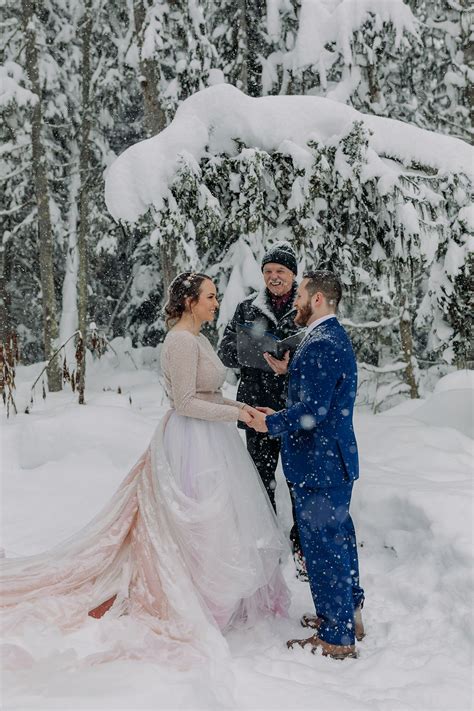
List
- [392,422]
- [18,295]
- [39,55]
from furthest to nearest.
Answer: [18,295] < [39,55] < [392,422]

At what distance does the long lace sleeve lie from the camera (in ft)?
11.6

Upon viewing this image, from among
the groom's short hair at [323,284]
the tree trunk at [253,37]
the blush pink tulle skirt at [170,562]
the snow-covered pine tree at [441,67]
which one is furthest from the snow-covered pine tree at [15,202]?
the groom's short hair at [323,284]

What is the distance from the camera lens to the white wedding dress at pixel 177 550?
3268 mm

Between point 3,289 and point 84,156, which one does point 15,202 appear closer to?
point 84,156

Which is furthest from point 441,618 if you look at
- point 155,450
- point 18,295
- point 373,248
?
point 18,295

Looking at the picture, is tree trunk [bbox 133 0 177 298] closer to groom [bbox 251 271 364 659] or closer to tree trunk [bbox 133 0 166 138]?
tree trunk [bbox 133 0 166 138]

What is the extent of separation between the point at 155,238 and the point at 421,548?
12.7 ft

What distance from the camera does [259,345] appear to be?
4172 mm

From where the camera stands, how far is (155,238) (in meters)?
5.90

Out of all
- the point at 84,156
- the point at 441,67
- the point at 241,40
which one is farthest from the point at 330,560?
the point at 84,156

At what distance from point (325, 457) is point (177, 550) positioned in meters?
1.07

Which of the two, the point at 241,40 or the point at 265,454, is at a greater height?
the point at 241,40

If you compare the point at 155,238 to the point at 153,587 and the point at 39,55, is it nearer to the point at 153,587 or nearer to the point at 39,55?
the point at 153,587

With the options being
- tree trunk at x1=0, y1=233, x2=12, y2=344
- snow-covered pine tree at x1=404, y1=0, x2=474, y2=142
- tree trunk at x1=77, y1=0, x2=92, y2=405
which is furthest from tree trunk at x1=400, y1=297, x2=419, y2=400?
tree trunk at x1=0, y1=233, x2=12, y2=344
